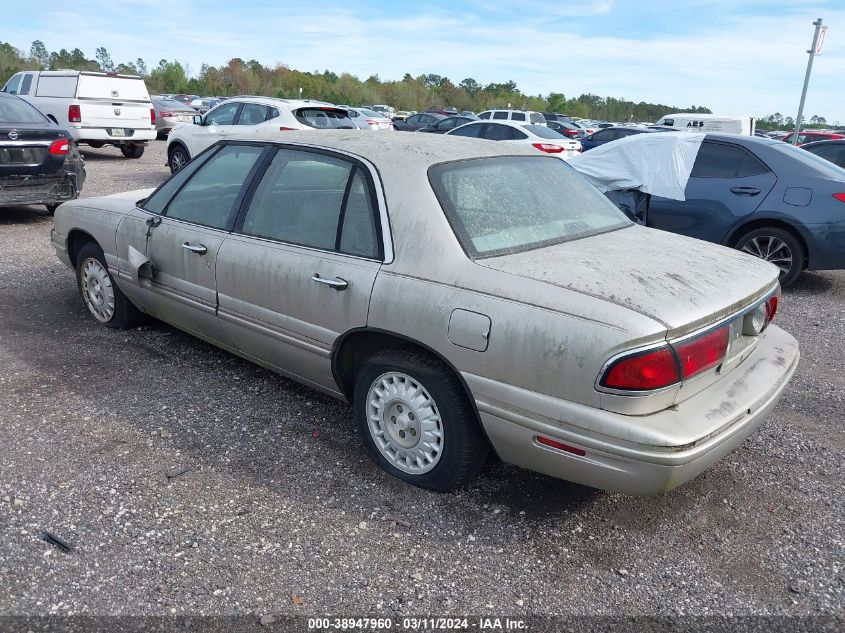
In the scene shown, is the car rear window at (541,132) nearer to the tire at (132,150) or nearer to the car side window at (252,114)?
the car side window at (252,114)

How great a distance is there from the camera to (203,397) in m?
4.06

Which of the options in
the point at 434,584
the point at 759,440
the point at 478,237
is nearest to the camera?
the point at 434,584

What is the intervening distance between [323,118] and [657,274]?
414 inches

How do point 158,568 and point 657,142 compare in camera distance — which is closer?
point 158,568

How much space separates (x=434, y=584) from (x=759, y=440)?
2.19 meters

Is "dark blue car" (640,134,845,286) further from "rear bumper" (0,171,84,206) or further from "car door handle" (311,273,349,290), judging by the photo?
"rear bumper" (0,171,84,206)

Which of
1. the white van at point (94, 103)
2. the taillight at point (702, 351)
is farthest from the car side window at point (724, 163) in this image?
the white van at point (94, 103)

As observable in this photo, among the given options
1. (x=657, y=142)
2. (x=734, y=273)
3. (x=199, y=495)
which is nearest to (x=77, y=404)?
(x=199, y=495)

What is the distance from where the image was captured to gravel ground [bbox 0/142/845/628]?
2537mm

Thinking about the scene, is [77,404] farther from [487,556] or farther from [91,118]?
[91,118]

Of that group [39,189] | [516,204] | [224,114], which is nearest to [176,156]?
[224,114]

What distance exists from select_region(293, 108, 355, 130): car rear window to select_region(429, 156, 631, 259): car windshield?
28.8 ft

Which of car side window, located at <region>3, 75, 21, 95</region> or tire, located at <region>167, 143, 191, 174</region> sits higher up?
car side window, located at <region>3, 75, 21, 95</region>

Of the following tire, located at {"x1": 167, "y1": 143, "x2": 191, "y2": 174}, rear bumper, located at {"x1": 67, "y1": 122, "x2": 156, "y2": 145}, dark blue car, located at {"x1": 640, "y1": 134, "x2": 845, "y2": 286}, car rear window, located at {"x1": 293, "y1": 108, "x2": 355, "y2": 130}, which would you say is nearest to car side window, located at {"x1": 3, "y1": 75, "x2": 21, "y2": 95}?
rear bumper, located at {"x1": 67, "y1": 122, "x2": 156, "y2": 145}
